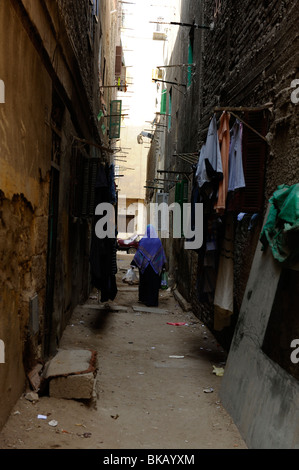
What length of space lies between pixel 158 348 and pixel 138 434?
2953mm

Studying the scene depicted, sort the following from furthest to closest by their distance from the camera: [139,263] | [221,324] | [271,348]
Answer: [139,263] → [221,324] → [271,348]

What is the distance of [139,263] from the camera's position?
1050cm

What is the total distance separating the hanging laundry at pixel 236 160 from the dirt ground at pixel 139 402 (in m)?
2.26

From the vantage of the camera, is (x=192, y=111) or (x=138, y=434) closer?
(x=138, y=434)

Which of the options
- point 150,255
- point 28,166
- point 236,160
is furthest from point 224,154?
point 150,255

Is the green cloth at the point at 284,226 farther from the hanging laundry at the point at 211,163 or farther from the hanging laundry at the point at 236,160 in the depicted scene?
the hanging laundry at the point at 211,163

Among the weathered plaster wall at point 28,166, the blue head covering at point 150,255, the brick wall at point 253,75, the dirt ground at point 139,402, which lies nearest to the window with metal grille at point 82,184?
the weathered plaster wall at point 28,166

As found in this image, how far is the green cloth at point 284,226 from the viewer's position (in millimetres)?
3229

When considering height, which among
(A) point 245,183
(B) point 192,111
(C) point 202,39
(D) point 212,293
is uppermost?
(C) point 202,39

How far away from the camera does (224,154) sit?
5035mm

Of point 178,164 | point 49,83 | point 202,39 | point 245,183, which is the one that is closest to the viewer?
point 49,83

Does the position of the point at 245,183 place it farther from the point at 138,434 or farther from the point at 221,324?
the point at 138,434

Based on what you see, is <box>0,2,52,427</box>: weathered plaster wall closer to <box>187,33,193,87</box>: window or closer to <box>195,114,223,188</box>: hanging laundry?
<box>195,114,223,188</box>: hanging laundry

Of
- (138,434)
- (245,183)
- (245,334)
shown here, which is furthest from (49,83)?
(138,434)
